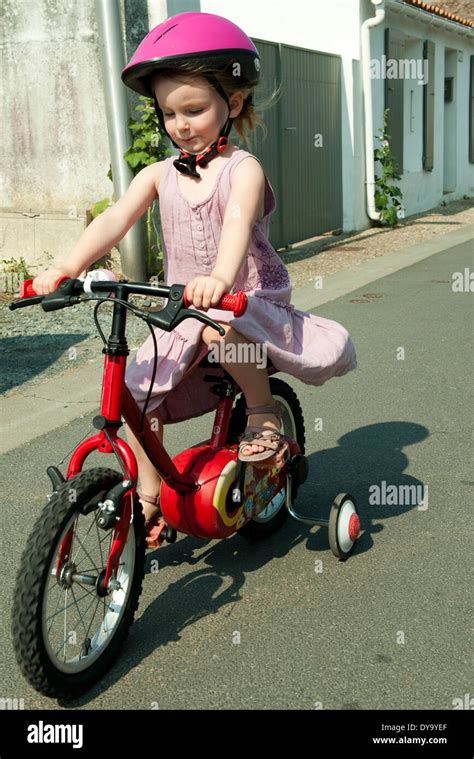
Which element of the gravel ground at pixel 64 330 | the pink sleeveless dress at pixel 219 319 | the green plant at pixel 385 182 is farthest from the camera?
the green plant at pixel 385 182

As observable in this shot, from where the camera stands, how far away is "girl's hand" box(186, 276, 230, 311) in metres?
2.57

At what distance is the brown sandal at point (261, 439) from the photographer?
3.28 metres

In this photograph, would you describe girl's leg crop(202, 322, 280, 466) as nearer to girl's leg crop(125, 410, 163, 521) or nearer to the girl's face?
girl's leg crop(125, 410, 163, 521)

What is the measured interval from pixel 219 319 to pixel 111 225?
0.48 metres

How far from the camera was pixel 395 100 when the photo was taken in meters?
15.6

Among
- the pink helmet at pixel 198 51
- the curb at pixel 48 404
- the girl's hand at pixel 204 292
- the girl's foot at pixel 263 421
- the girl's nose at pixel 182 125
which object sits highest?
the pink helmet at pixel 198 51

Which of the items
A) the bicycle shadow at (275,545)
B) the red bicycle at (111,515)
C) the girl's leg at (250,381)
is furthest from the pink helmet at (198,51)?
the bicycle shadow at (275,545)

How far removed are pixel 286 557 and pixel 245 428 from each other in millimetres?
594

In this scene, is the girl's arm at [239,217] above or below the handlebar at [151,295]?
above

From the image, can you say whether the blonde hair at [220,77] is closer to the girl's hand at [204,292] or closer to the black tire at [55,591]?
the girl's hand at [204,292]

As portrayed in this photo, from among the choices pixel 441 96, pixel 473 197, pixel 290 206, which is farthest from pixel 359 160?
pixel 473 197

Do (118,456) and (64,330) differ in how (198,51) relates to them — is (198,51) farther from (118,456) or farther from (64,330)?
(64,330)

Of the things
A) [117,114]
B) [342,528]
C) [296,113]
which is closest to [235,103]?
[342,528]

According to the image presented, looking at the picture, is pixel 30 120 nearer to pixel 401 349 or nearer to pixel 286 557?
pixel 401 349
